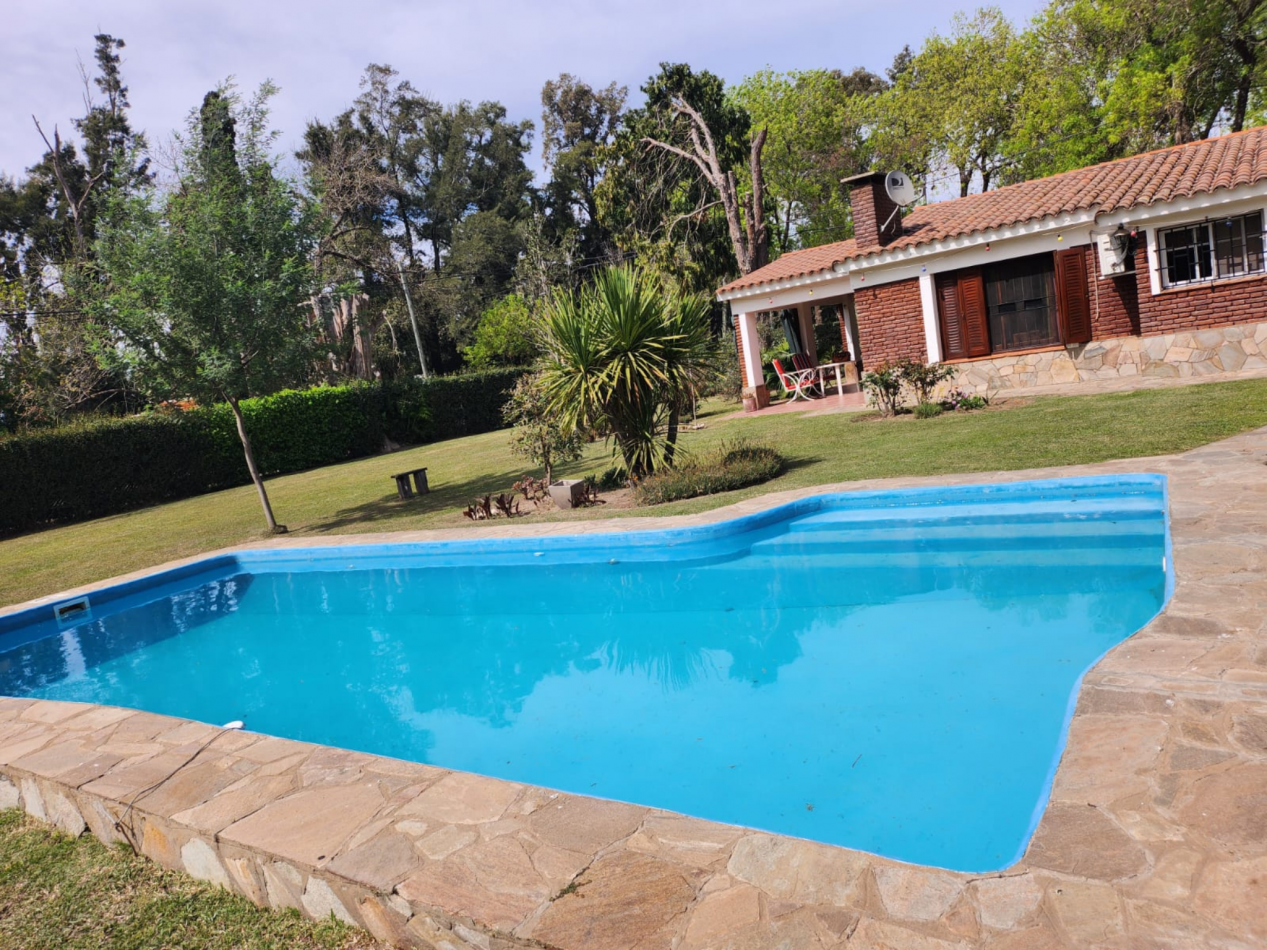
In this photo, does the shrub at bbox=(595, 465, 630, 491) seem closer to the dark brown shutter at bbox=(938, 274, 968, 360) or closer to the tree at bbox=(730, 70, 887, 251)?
the dark brown shutter at bbox=(938, 274, 968, 360)

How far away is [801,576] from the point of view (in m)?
8.27

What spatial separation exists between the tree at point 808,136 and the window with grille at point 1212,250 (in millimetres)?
25296

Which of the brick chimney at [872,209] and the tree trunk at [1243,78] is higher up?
the tree trunk at [1243,78]

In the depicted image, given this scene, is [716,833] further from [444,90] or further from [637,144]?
[444,90]

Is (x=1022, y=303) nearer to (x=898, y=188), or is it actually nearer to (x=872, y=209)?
(x=872, y=209)

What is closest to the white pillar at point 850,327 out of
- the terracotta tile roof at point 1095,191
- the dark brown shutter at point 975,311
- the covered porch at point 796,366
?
the covered porch at point 796,366

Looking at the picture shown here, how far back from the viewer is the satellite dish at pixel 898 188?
1892 cm

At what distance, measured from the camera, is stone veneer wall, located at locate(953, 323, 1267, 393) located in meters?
14.3

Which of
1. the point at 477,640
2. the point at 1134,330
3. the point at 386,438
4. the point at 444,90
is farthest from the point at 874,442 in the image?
the point at 444,90

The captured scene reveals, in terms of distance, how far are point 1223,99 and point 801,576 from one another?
3456 centimetres

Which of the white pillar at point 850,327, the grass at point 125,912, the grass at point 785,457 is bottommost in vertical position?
the grass at point 125,912

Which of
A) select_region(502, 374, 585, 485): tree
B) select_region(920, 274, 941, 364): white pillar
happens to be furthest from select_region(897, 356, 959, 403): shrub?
select_region(502, 374, 585, 485): tree

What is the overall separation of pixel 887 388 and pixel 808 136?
89.3 feet

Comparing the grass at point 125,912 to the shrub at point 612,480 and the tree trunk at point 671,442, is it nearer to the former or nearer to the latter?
the tree trunk at point 671,442
